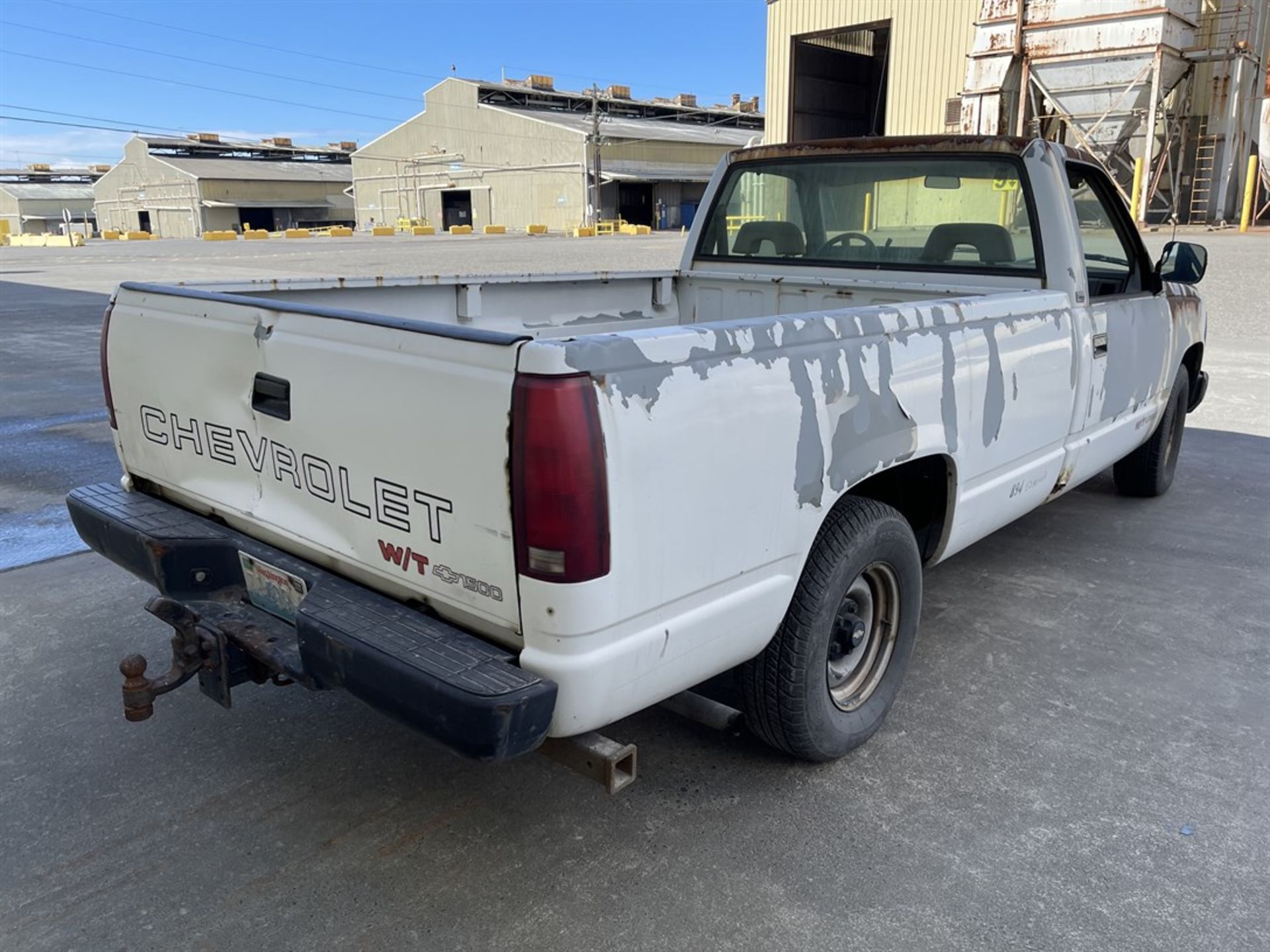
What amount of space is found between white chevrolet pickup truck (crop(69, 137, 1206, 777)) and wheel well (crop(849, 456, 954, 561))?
0.01 m

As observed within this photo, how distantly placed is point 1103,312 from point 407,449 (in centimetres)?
321

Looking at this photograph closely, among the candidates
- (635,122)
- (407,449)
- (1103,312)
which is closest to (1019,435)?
(1103,312)

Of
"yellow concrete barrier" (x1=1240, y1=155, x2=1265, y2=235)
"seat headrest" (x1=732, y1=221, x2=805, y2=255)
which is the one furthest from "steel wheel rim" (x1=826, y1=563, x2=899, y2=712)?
"yellow concrete barrier" (x1=1240, y1=155, x2=1265, y2=235)

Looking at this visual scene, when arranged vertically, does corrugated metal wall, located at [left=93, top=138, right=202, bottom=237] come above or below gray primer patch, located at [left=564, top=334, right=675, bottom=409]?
above

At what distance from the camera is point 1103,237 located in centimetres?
469

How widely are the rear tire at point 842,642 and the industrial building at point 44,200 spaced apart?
3829 inches

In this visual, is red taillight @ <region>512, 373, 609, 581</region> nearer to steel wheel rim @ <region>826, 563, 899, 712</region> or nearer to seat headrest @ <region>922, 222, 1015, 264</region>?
steel wheel rim @ <region>826, 563, 899, 712</region>

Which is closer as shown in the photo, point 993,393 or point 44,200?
point 993,393

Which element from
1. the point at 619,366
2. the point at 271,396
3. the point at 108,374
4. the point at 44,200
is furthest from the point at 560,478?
the point at 44,200

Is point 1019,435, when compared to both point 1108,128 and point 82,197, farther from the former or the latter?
point 82,197

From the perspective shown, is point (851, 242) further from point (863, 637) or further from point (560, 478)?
point (560, 478)

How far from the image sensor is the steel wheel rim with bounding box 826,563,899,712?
3133 mm

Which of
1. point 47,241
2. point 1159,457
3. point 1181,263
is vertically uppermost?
point 1181,263

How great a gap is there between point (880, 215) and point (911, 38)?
83.4ft
